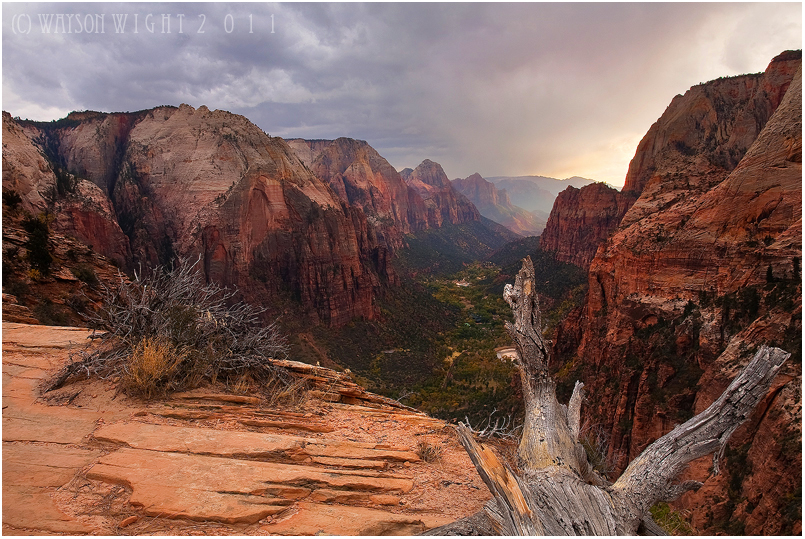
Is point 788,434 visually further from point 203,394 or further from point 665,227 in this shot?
point 665,227

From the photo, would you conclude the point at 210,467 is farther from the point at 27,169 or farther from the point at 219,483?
the point at 27,169

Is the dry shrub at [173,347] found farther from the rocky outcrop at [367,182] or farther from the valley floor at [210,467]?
the rocky outcrop at [367,182]

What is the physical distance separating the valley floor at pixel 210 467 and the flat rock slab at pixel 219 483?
0.01 meters

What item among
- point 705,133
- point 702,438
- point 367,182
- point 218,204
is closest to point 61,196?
point 218,204

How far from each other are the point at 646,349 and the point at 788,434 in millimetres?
10651

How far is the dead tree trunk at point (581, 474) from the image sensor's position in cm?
331

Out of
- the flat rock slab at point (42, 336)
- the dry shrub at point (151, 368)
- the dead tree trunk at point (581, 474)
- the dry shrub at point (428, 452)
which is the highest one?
the flat rock slab at point (42, 336)

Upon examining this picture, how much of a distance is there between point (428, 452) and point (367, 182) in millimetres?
130491

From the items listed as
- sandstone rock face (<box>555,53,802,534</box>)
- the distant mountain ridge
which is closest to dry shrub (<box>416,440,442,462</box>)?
sandstone rock face (<box>555,53,802,534</box>)

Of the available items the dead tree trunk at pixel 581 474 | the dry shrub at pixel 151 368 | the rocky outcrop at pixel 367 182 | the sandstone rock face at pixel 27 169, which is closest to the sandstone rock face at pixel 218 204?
the sandstone rock face at pixel 27 169

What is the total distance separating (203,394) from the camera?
5758 mm

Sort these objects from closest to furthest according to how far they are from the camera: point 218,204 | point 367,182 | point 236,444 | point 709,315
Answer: point 236,444 < point 709,315 < point 218,204 < point 367,182

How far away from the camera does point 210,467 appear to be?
4082mm

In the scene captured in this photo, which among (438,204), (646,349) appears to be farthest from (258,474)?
(438,204)
